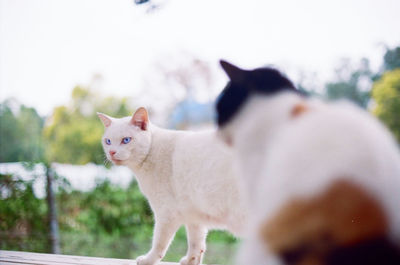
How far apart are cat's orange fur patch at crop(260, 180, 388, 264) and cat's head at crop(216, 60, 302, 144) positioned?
0.72 ft

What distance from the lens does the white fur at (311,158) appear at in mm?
572

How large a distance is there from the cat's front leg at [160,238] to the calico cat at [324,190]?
78cm

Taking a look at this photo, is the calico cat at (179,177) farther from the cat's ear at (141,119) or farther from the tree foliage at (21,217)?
the tree foliage at (21,217)

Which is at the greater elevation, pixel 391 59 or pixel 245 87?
pixel 391 59

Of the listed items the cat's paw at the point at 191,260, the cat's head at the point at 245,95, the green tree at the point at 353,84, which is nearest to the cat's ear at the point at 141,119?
the cat's paw at the point at 191,260

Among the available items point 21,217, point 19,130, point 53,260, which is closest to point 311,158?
point 53,260

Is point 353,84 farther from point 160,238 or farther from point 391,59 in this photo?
point 160,238

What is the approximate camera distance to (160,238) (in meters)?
1.42

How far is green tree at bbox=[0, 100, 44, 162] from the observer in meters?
4.64

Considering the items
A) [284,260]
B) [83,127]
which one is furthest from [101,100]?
[284,260]

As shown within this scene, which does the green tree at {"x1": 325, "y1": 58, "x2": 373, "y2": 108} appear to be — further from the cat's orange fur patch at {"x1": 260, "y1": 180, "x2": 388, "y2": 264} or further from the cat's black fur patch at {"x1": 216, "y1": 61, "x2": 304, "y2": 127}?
the cat's orange fur patch at {"x1": 260, "y1": 180, "x2": 388, "y2": 264}

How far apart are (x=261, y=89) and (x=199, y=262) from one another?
1.01 m

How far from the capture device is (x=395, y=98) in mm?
1962

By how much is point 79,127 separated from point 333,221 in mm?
4707
